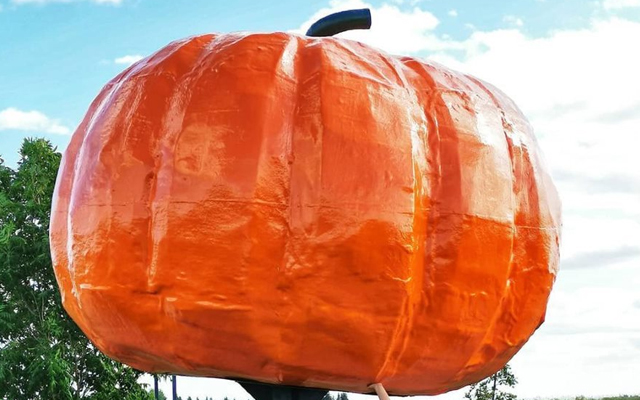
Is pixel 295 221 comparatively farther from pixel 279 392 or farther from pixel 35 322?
pixel 35 322

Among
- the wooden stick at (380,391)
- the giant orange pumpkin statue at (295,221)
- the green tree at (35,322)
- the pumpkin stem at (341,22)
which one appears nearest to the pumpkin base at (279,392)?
the giant orange pumpkin statue at (295,221)

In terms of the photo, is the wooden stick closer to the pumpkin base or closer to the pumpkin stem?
the pumpkin base

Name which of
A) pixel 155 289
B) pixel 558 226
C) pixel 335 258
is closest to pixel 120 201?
pixel 155 289

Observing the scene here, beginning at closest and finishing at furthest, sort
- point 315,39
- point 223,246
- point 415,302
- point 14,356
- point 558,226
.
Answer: point 223,246 → point 415,302 → point 315,39 → point 558,226 → point 14,356

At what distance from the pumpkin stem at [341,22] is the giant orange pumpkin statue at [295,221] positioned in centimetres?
79

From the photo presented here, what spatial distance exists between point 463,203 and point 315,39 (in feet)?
4.09

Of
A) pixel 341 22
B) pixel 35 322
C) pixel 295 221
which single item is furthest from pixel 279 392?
pixel 35 322

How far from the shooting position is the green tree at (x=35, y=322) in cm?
1559

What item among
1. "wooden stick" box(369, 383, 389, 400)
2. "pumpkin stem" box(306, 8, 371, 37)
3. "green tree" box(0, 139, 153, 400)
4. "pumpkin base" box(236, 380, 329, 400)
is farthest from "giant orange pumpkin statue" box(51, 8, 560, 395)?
"green tree" box(0, 139, 153, 400)

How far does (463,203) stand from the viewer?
4344 mm

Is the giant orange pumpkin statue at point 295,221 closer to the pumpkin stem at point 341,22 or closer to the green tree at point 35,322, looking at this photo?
the pumpkin stem at point 341,22

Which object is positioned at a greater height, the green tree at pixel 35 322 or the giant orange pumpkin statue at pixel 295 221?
the green tree at pixel 35 322

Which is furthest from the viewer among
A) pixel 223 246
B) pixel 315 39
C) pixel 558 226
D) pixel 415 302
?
pixel 558 226

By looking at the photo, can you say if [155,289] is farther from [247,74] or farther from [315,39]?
[315,39]
